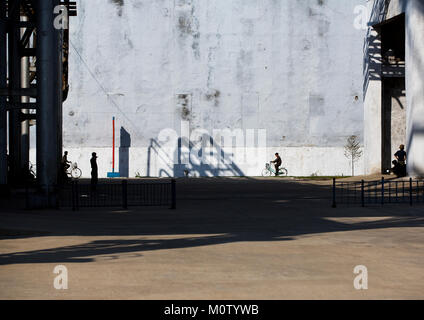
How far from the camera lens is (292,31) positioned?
57.9 m

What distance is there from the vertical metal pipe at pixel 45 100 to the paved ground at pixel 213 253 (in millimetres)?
2083

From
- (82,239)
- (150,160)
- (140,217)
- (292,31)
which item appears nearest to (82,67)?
(150,160)

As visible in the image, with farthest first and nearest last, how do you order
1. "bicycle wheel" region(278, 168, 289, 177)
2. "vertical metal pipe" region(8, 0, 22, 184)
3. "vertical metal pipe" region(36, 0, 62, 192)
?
1. "bicycle wheel" region(278, 168, 289, 177)
2. "vertical metal pipe" region(8, 0, 22, 184)
3. "vertical metal pipe" region(36, 0, 62, 192)

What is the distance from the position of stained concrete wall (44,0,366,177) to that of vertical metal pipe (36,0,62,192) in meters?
34.3

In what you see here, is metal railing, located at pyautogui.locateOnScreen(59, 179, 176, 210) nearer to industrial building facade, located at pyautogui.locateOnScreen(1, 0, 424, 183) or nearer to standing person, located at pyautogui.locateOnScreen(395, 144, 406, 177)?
standing person, located at pyautogui.locateOnScreen(395, 144, 406, 177)

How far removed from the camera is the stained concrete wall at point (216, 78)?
57.4 metres

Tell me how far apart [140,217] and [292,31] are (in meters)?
41.6

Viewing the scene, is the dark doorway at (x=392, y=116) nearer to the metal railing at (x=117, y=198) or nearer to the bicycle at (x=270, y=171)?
the bicycle at (x=270, y=171)

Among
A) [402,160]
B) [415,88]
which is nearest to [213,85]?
[402,160]

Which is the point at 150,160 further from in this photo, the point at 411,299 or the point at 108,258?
the point at 411,299

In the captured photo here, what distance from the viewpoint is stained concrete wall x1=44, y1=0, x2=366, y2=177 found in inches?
2260

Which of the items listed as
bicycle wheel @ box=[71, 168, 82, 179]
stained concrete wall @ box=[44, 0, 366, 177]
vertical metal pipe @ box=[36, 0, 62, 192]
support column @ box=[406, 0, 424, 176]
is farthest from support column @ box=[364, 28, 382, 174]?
vertical metal pipe @ box=[36, 0, 62, 192]

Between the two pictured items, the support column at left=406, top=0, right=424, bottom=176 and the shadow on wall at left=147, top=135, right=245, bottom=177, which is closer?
the support column at left=406, top=0, right=424, bottom=176

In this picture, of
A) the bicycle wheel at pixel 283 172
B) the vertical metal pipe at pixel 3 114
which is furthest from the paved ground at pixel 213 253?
the bicycle wheel at pixel 283 172
